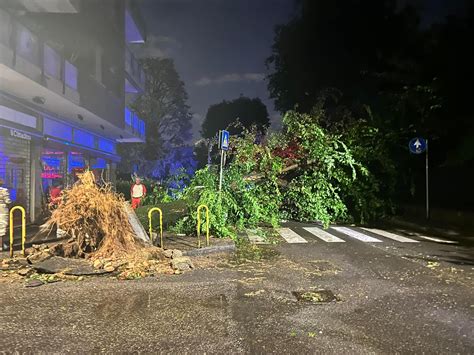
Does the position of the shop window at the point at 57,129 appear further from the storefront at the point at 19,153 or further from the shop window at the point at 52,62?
the shop window at the point at 52,62

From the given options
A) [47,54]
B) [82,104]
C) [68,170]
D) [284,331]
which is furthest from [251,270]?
[68,170]

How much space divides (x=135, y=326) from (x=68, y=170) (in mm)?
17234

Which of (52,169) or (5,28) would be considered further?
(52,169)

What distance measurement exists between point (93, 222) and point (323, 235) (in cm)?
684

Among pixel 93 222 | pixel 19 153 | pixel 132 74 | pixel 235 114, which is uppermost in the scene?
pixel 235 114

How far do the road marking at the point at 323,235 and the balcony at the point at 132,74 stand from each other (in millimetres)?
19925

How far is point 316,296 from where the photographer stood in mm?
5891

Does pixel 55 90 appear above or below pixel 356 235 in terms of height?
above

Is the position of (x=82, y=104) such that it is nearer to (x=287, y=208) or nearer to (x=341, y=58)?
(x=287, y=208)

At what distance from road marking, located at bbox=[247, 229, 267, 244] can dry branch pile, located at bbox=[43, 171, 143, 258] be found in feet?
11.8

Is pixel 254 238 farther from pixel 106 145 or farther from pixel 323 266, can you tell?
pixel 106 145

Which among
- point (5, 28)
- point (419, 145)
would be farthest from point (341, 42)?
point (5, 28)

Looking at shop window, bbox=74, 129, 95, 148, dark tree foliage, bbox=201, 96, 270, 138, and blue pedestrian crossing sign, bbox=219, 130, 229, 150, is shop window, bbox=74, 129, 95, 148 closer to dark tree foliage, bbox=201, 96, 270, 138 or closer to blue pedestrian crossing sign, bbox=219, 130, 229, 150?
blue pedestrian crossing sign, bbox=219, 130, 229, 150

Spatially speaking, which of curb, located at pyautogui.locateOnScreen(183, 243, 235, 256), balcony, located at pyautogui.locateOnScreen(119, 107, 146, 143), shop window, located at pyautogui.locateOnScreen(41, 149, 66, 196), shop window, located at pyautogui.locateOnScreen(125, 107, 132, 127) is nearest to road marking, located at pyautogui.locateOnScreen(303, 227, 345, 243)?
curb, located at pyautogui.locateOnScreen(183, 243, 235, 256)
